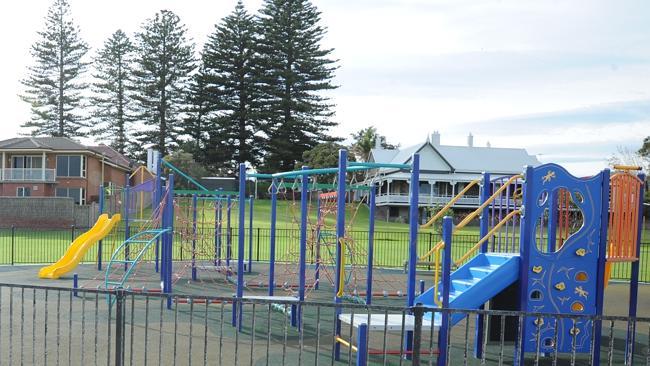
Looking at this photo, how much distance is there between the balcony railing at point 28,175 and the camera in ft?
149

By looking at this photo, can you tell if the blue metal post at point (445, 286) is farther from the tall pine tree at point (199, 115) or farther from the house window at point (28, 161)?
the tall pine tree at point (199, 115)

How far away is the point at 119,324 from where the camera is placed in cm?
505

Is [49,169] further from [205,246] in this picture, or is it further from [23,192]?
[205,246]

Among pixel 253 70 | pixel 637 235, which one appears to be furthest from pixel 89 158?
pixel 637 235

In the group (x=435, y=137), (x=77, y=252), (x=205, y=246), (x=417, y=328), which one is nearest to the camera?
(x=417, y=328)

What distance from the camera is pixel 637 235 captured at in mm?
8617

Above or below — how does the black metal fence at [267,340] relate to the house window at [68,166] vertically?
below

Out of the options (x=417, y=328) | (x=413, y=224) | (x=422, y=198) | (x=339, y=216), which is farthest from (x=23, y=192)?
(x=417, y=328)

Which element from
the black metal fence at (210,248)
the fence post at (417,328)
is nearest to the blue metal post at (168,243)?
the black metal fence at (210,248)

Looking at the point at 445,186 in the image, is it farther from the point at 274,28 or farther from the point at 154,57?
the point at 154,57

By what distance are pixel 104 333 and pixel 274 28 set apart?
174 ft

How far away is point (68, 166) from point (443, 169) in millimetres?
29663

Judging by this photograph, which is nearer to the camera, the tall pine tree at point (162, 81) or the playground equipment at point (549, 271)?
the playground equipment at point (549, 271)

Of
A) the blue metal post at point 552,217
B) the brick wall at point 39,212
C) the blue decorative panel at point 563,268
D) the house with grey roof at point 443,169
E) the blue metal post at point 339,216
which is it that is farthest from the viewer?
the house with grey roof at point 443,169
